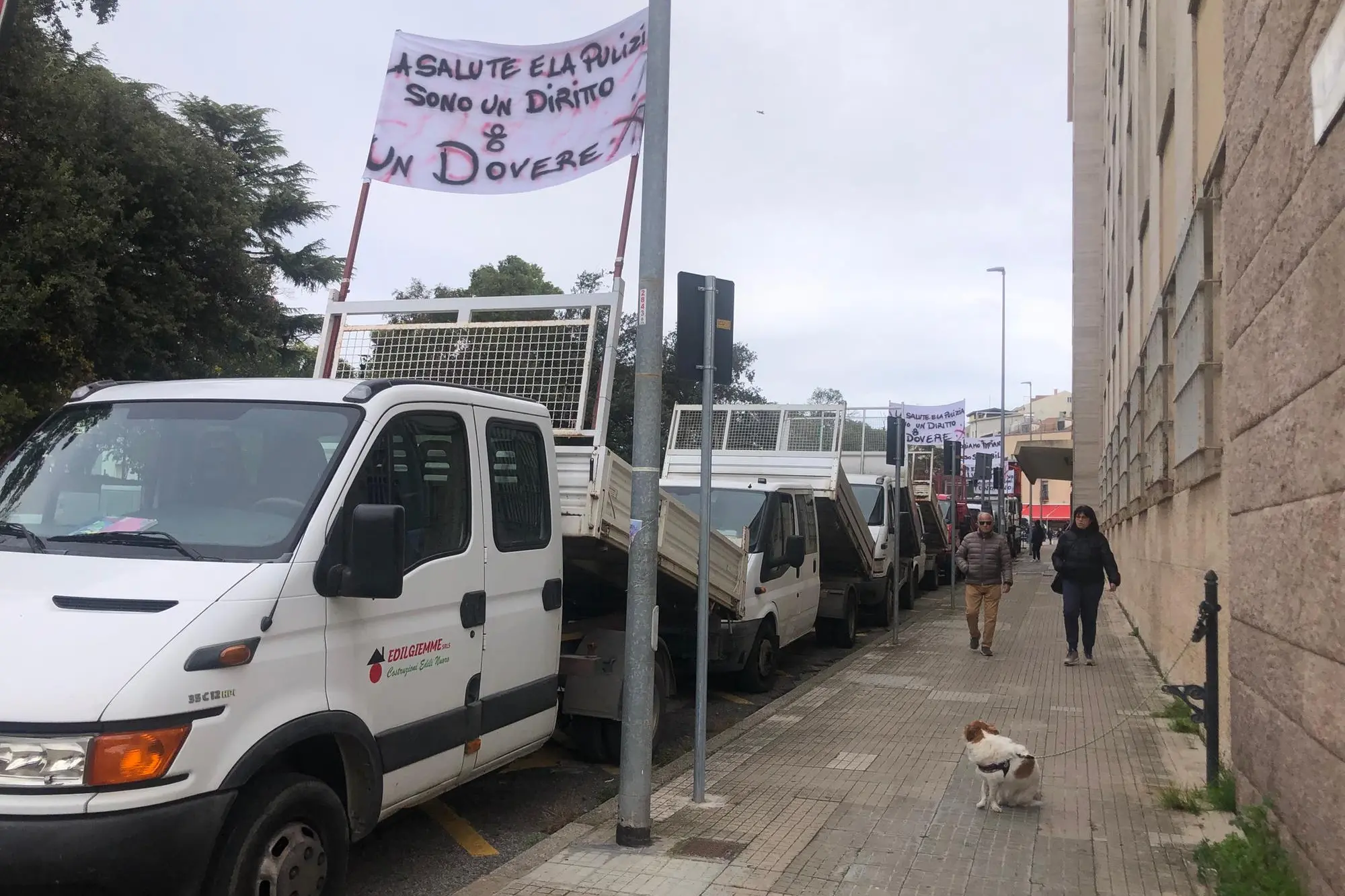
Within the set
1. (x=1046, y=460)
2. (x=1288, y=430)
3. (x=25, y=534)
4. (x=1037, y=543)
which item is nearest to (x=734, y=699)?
(x=1288, y=430)

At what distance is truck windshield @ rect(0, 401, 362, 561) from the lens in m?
3.93

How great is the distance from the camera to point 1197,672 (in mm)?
7785

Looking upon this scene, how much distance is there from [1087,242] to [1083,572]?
2755 centimetres

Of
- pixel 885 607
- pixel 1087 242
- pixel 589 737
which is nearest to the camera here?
pixel 589 737

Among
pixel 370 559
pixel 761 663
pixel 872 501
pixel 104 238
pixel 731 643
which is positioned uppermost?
pixel 104 238

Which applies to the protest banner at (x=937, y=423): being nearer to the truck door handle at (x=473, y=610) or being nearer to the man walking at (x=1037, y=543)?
the man walking at (x=1037, y=543)

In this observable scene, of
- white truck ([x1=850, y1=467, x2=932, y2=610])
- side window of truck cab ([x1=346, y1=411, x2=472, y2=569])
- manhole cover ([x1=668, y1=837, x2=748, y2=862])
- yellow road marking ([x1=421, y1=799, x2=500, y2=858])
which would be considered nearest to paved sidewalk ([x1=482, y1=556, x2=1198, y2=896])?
manhole cover ([x1=668, y1=837, x2=748, y2=862])

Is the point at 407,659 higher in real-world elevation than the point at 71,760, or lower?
higher

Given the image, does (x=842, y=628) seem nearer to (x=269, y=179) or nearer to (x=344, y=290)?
(x=344, y=290)

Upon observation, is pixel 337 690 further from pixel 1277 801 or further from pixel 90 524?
pixel 1277 801

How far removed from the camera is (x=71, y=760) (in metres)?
3.07

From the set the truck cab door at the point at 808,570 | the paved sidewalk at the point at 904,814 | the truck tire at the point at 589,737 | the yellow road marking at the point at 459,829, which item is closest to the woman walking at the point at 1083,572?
the paved sidewalk at the point at 904,814

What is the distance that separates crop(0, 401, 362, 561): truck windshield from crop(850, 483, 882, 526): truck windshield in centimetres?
1203

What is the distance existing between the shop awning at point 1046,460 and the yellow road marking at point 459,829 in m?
30.9
